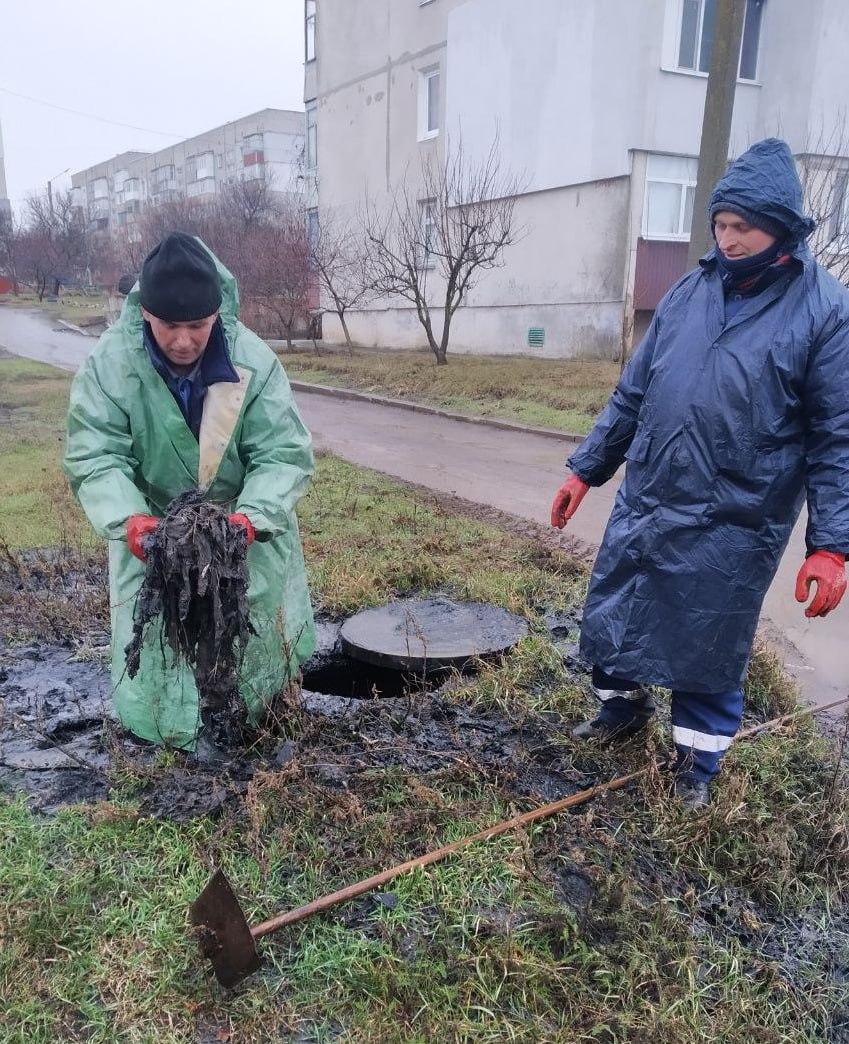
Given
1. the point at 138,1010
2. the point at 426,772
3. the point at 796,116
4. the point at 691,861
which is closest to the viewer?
the point at 138,1010

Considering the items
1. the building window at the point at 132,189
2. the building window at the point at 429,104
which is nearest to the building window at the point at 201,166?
the building window at the point at 132,189

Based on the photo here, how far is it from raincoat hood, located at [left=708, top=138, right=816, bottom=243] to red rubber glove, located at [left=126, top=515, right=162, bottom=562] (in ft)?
5.78

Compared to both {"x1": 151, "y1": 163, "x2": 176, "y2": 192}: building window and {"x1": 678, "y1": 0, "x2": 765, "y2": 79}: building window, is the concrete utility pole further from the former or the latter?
{"x1": 151, "y1": 163, "x2": 176, "y2": 192}: building window

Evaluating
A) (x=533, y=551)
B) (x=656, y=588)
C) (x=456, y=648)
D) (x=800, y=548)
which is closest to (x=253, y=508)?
(x=656, y=588)

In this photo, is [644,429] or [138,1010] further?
[644,429]

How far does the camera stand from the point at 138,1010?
182 cm

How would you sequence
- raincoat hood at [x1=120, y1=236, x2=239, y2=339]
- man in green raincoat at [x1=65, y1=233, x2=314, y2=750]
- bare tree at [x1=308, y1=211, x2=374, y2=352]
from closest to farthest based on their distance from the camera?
man in green raincoat at [x1=65, y1=233, x2=314, y2=750] → raincoat hood at [x1=120, y1=236, x2=239, y2=339] → bare tree at [x1=308, y1=211, x2=374, y2=352]

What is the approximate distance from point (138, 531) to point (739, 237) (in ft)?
5.87

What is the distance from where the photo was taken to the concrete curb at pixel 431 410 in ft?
33.1

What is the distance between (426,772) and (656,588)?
962 mm

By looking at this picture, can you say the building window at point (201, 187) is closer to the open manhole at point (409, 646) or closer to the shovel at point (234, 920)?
the open manhole at point (409, 646)

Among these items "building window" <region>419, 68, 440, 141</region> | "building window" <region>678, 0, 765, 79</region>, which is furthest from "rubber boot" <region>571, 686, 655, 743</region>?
"building window" <region>419, 68, 440, 141</region>

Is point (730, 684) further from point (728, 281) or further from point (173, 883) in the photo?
point (173, 883)

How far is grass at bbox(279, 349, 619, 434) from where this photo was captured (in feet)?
37.2
